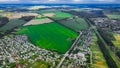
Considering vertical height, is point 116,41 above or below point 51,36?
above

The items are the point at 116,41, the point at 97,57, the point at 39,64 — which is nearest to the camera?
the point at 39,64

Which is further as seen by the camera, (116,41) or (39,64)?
(116,41)

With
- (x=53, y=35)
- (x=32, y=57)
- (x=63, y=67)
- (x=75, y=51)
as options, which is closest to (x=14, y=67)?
(x=32, y=57)

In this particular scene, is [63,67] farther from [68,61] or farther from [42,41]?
[42,41]

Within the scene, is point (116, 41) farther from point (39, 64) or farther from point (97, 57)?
point (39, 64)

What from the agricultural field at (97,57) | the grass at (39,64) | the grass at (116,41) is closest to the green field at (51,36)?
the agricultural field at (97,57)

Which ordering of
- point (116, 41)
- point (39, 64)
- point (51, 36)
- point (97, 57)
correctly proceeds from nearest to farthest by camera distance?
point (39, 64), point (97, 57), point (116, 41), point (51, 36)

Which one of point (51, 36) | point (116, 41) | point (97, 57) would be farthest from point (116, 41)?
point (51, 36)

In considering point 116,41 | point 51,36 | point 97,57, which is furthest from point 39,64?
point 116,41
